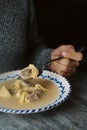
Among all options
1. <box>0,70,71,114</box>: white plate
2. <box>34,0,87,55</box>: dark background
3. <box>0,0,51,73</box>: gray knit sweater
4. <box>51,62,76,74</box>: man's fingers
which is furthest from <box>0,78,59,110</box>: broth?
<box>34,0,87,55</box>: dark background

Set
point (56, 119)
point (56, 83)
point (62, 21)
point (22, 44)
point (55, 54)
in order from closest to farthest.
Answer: point (56, 119)
point (56, 83)
point (55, 54)
point (22, 44)
point (62, 21)

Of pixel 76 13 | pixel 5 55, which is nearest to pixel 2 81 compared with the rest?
pixel 5 55

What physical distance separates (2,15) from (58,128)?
1.75 feet

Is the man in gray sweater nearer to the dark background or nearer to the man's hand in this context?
the man's hand

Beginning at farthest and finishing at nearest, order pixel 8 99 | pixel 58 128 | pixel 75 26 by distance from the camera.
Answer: pixel 75 26, pixel 8 99, pixel 58 128

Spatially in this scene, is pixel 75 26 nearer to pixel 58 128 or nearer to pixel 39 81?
pixel 39 81

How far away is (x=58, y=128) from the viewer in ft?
2.66

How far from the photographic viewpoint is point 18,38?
1244 millimetres

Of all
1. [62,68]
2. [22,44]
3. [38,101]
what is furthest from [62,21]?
[38,101]

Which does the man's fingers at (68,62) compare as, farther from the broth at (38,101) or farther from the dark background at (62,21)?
the dark background at (62,21)

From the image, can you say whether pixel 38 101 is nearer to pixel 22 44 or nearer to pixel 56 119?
pixel 56 119

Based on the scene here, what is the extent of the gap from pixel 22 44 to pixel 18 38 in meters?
0.03

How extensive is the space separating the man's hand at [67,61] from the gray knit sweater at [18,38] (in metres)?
0.09

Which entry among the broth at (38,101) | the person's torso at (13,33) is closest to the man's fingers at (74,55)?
the broth at (38,101)
